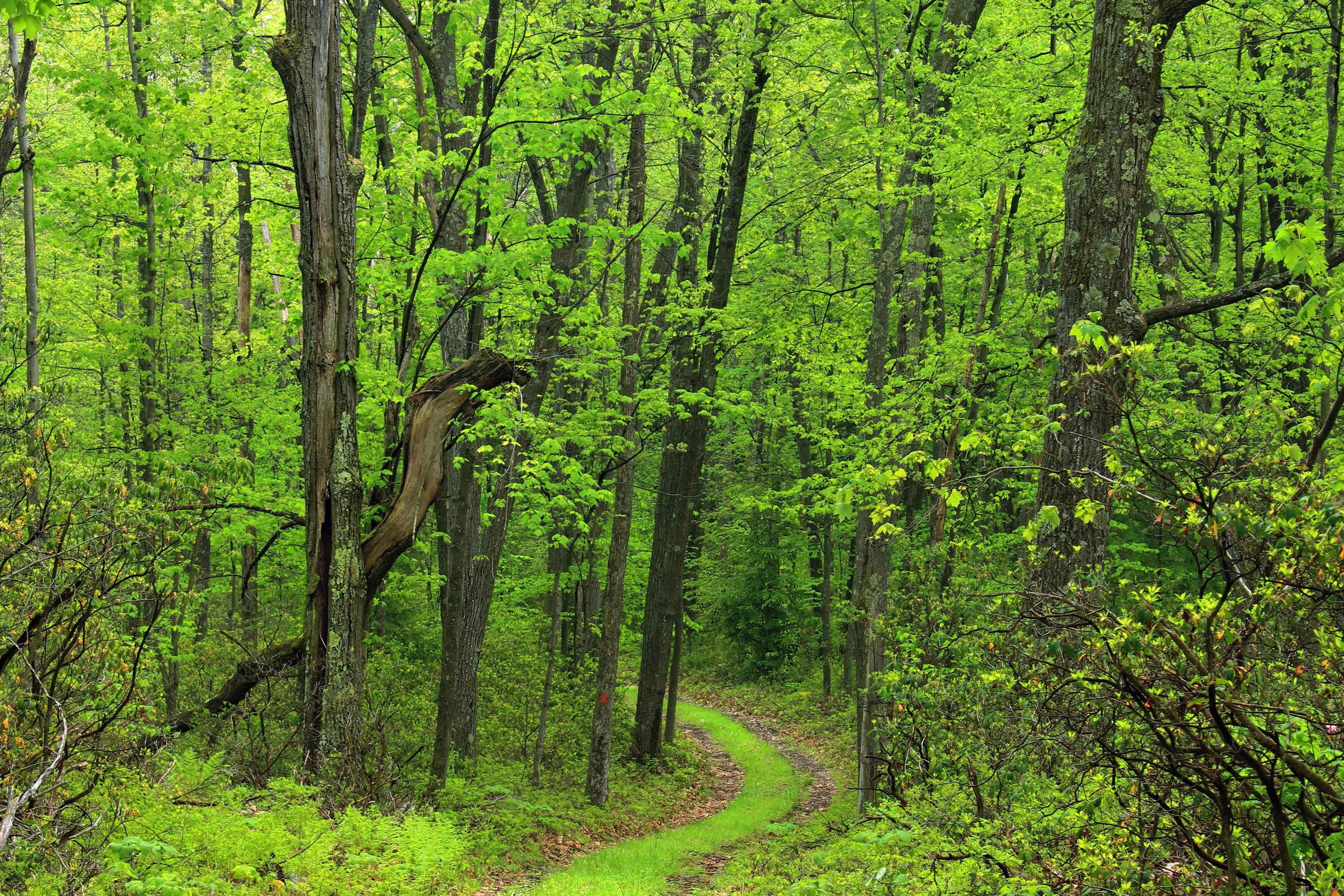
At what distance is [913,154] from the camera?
12.9m

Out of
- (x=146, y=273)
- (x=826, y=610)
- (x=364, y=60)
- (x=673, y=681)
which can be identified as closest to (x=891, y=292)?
(x=364, y=60)

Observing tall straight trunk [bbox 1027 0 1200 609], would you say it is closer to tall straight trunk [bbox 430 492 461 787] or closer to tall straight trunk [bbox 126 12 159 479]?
tall straight trunk [bbox 430 492 461 787]

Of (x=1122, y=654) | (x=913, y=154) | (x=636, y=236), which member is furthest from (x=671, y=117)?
(x=1122, y=654)

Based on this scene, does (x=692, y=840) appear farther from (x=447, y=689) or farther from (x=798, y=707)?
(x=798, y=707)

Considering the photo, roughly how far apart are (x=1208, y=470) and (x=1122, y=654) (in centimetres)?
85

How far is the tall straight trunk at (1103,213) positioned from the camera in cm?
612

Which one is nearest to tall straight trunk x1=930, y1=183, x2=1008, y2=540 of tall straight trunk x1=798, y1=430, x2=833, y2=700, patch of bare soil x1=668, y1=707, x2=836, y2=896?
patch of bare soil x1=668, y1=707, x2=836, y2=896

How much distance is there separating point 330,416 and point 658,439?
42.6 feet

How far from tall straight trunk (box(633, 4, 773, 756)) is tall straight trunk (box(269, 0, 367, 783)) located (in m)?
7.70

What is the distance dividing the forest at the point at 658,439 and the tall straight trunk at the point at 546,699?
9.7 inches

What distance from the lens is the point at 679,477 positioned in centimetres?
1544

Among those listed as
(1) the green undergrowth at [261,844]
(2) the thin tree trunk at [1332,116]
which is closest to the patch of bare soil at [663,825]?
(1) the green undergrowth at [261,844]

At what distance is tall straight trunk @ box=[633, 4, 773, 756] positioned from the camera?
15.0 metres

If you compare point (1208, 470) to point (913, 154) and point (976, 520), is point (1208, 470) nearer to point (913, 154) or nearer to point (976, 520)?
point (976, 520)
